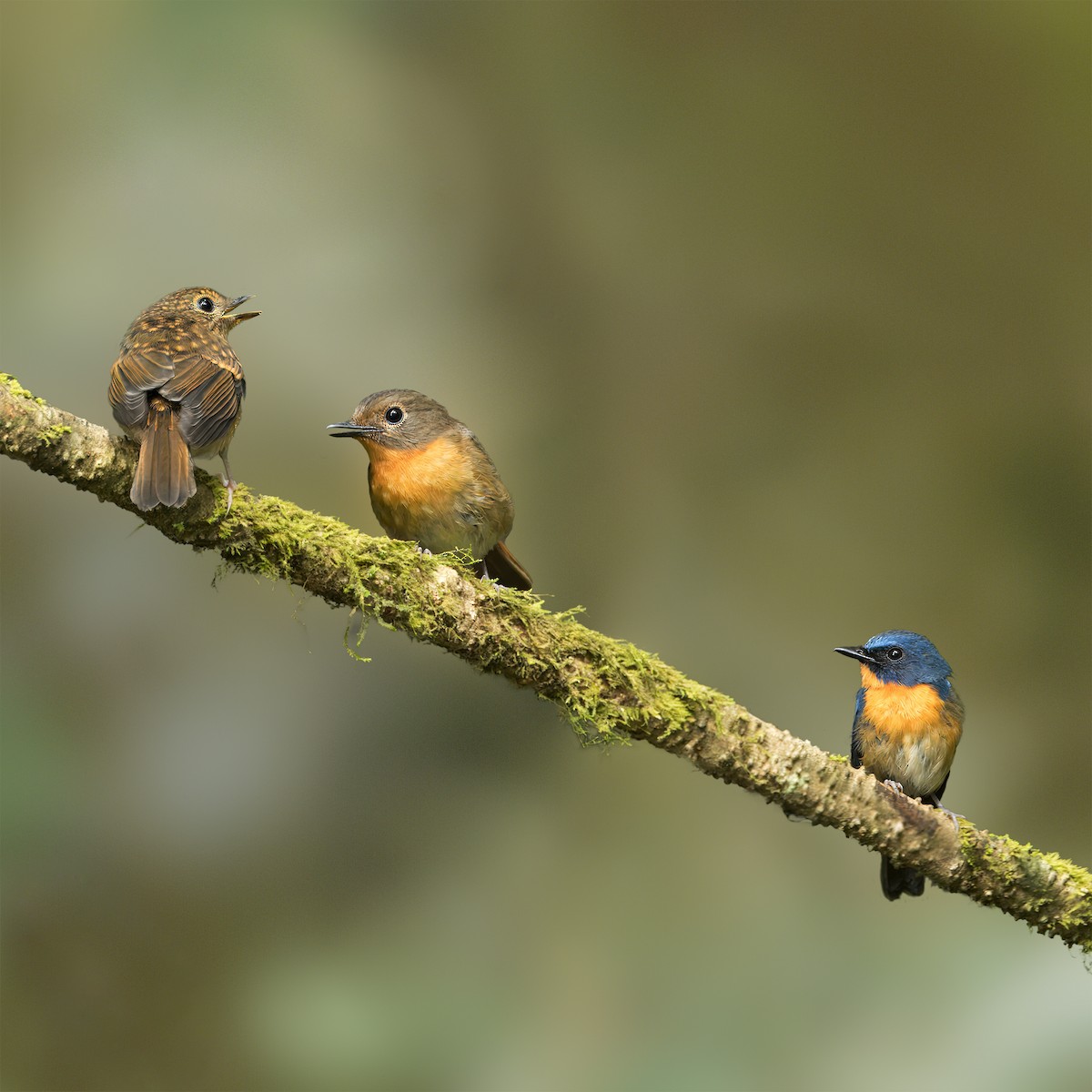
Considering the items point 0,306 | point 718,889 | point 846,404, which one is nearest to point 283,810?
point 718,889

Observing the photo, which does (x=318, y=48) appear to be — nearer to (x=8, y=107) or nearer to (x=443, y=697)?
(x=8, y=107)

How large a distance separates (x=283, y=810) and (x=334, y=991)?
101 centimetres

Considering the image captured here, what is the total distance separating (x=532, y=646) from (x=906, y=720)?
1.59 m

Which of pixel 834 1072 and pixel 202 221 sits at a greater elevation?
pixel 202 221

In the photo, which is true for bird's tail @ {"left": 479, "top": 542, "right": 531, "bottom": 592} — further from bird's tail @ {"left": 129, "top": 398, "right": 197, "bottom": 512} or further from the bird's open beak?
bird's tail @ {"left": 129, "top": 398, "right": 197, "bottom": 512}

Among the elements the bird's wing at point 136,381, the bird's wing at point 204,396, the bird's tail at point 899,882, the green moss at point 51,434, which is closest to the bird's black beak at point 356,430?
the bird's wing at point 204,396

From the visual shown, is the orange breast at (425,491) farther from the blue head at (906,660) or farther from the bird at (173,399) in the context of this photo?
the blue head at (906,660)

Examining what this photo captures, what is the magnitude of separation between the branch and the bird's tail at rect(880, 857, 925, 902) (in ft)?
2.23

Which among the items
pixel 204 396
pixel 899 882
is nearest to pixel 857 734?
pixel 899 882

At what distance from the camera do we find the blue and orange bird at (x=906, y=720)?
3812 mm

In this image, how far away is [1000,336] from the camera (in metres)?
6.84

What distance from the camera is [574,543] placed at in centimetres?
673

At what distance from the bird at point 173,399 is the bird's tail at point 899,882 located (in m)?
2.47

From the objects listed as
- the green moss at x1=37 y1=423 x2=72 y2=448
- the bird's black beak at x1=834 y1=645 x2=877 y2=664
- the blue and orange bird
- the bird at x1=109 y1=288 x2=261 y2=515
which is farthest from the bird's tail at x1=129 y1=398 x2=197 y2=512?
the bird's black beak at x1=834 y1=645 x2=877 y2=664
